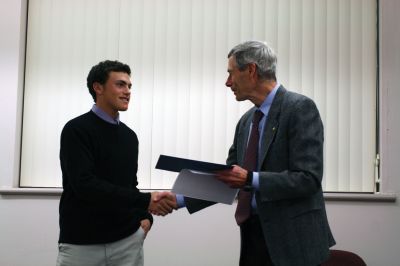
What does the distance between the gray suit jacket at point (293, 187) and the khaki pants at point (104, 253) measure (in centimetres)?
76

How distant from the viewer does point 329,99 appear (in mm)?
3516

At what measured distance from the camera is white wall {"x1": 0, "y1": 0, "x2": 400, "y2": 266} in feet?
11.0

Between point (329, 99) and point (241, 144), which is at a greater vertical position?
point (329, 99)

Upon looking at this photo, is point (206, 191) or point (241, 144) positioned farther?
point (241, 144)

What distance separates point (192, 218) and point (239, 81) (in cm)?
182

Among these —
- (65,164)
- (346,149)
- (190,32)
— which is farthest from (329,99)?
(65,164)

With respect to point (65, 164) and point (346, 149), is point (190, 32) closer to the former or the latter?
point (346, 149)

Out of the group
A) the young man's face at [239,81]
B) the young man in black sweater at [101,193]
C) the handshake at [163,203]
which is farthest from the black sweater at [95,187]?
the young man's face at [239,81]

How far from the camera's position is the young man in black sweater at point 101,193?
2.01m

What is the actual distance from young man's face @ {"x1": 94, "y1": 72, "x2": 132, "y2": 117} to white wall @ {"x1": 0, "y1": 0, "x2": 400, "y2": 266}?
1.45 meters

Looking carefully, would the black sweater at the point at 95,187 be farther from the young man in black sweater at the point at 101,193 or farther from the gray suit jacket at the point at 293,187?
the gray suit jacket at the point at 293,187

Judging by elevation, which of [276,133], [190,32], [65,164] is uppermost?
[190,32]

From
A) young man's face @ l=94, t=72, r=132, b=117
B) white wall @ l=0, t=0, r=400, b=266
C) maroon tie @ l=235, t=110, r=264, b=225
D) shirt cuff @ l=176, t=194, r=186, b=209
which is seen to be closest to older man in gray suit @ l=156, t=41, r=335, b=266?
maroon tie @ l=235, t=110, r=264, b=225

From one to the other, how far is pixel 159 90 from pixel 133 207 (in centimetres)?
164
